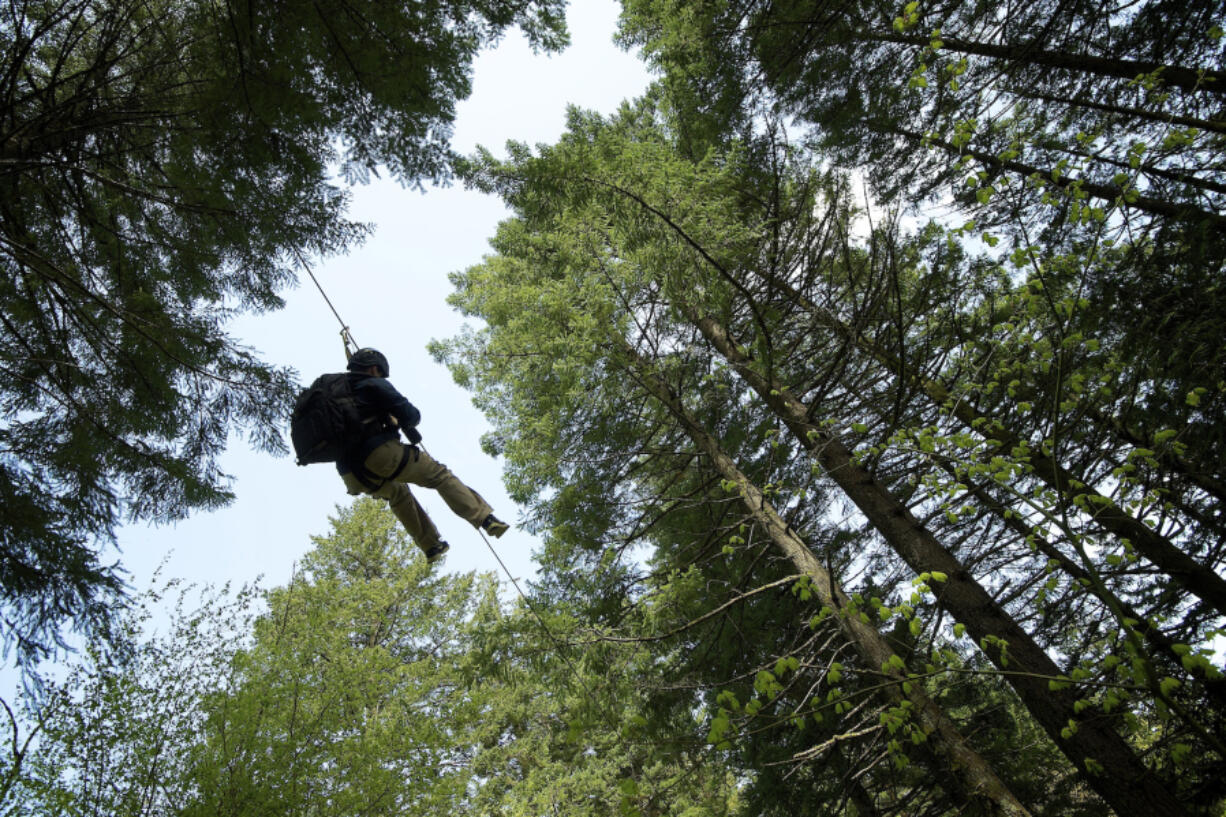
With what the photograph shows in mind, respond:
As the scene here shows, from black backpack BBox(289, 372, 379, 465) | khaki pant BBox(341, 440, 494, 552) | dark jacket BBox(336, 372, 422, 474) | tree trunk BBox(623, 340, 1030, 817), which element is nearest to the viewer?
tree trunk BBox(623, 340, 1030, 817)

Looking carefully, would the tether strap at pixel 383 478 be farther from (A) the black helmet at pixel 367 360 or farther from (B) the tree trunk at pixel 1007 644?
(B) the tree trunk at pixel 1007 644

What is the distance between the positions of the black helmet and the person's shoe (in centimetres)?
134

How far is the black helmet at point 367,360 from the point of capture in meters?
4.62

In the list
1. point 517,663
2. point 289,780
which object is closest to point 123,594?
point 517,663

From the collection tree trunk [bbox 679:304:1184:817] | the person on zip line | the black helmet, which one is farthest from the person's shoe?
tree trunk [bbox 679:304:1184:817]

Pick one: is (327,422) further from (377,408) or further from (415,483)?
(415,483)

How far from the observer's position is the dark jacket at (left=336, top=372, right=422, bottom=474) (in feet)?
14.3

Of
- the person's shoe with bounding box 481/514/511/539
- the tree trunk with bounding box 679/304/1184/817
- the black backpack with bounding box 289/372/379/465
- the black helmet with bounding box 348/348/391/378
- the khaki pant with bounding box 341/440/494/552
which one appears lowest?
the tree trunk with bounding box 679/304/1184/817

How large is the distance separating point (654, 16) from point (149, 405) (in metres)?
7.26

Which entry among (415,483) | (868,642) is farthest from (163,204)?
(868,642)

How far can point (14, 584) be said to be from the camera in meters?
4.38

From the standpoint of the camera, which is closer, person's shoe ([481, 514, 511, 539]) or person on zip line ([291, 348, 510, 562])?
person on zip line ([291, 348, 510, 562])

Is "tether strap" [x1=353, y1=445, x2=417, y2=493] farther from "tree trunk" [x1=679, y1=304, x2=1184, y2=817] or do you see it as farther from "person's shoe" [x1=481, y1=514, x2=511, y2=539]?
"tree trunk" [x1=679, y1=304, x2=1184, y2=817]

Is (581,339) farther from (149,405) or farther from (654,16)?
(654,16)
